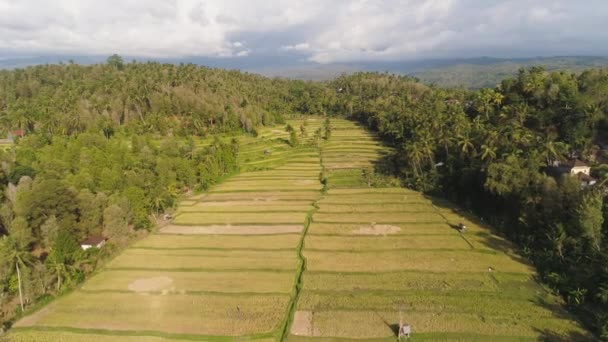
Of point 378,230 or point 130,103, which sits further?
point 130,103

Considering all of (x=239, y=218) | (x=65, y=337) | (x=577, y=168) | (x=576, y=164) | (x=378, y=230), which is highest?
(x=576, y=164)

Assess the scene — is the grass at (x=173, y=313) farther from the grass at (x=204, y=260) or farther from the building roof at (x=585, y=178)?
the building roof at (x=585, y=178)

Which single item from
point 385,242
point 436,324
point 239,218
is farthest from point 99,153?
point 436,324

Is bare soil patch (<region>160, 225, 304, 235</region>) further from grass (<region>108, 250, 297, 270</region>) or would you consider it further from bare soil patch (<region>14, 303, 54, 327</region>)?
bare soil patch (<region>14, 303, 54, 327</region>)

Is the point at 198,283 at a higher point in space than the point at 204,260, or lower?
lower

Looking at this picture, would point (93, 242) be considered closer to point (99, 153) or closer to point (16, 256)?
point (16, 256)

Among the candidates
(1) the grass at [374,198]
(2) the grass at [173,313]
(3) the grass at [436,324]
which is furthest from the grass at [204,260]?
(1) the grass at [374,198]

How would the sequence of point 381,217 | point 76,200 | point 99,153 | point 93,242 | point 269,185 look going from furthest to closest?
point 99,153, point 269,185, point 381,217, point 76,200, point 93,242

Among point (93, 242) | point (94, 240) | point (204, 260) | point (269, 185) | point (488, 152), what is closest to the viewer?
point (204, 260)
